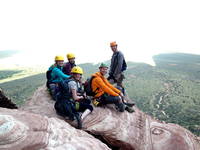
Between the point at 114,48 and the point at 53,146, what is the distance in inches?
352

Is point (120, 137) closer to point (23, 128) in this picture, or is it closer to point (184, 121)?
point (23, 128)

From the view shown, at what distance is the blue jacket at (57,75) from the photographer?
12.7m

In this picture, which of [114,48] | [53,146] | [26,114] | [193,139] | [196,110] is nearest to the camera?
[53,146]

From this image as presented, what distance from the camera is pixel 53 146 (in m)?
7.39

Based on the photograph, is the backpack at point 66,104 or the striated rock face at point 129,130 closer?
the backpack at point 66,104

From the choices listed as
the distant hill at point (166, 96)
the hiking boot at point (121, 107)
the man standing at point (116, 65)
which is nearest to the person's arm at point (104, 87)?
the hiking boot at point (121, 107)

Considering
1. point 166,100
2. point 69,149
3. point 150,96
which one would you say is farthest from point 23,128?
point 150,96

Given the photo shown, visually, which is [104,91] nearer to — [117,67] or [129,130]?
[129,130]

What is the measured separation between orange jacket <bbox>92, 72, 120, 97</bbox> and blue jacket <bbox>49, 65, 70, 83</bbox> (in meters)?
1.85

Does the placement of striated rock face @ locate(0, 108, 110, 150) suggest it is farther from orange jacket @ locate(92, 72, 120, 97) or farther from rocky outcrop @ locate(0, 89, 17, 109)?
rocky outcrop @ locate(0, 89, 17, 109)

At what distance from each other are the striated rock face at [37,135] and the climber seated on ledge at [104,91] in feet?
11.5

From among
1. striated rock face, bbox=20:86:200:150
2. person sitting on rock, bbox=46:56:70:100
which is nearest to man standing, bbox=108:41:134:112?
striated rock face, bbox=20:86:200:150

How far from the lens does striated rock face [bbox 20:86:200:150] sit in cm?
1096

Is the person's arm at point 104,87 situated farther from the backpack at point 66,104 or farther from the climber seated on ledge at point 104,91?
the backpack at point 66,104
